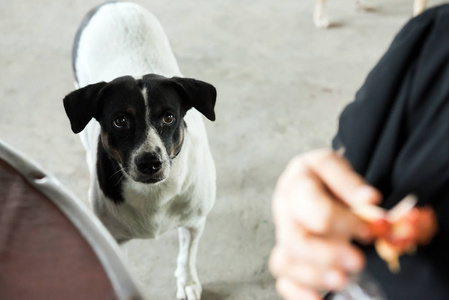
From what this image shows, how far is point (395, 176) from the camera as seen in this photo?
642 millimetres

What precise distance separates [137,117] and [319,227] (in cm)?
101

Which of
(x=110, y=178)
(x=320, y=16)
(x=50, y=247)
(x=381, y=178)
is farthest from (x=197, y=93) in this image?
(x=320, y=16)

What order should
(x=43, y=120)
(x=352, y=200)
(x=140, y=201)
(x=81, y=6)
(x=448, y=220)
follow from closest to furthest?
(x=352, y=200) < (x=448, y=220) < (x=140, y=201) < (x=43, y=120) < (x=81, y=6)

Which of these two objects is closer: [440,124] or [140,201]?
[440,124]

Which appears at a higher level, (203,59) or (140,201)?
(140,201)

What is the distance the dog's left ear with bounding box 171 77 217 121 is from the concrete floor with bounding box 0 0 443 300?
74cm

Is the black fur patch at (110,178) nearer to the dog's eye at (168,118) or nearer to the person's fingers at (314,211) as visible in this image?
the dog's eye at (168,118)

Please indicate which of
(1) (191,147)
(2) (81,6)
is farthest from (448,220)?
(2) (81,6)

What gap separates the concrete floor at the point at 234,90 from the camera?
6.57 ft

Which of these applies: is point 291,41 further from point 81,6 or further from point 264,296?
point 264,296

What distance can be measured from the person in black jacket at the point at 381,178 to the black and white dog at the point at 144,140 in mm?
750

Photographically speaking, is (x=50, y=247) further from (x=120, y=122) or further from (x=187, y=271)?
(x=187, y=271)

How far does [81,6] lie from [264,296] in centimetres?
256

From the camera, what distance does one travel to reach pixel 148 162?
1351 mm
